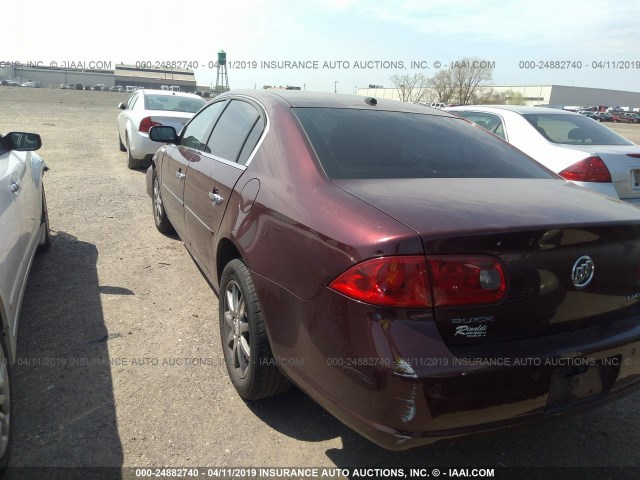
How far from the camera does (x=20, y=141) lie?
144 inches

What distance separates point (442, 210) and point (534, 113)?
494cm

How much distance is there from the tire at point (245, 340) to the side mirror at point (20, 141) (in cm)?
197

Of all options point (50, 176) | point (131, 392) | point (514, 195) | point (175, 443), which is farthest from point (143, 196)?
point (514, 195)

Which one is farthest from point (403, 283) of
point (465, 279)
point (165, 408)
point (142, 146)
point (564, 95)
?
Answer: point (564, 95)

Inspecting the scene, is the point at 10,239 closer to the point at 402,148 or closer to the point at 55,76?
the point at 402,148

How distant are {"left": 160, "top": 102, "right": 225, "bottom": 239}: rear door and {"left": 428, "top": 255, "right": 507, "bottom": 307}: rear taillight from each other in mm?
2463

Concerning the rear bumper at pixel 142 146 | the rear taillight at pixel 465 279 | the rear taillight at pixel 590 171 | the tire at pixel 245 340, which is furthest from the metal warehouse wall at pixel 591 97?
the rear taillight at pixel 465 279

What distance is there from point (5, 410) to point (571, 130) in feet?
20.1

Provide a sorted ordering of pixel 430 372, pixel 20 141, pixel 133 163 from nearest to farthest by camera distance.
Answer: pixel 430 372
pixel 20 141
pixel 133 163

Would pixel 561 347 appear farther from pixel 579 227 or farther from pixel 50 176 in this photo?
pixel 50 176

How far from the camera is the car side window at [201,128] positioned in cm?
387

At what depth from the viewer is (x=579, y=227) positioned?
76.2 inches

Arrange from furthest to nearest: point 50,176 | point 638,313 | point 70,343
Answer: point 50,176, point 70,343, point 638,313

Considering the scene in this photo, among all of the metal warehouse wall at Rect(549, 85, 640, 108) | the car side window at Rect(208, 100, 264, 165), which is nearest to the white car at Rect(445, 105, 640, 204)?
the car side window at Rect(208, 100, 264, 165)
